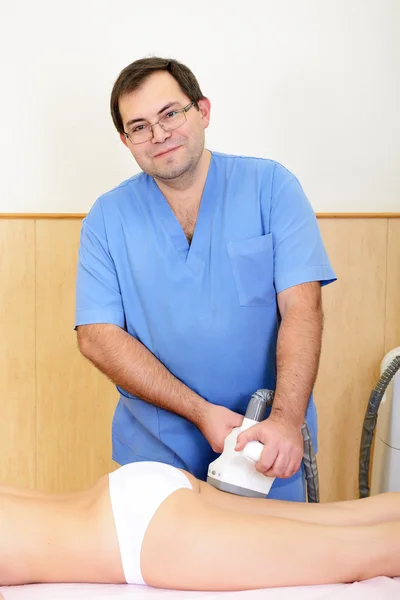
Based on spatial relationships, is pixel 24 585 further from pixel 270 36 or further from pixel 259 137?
pixel 270 36

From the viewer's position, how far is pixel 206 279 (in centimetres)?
176

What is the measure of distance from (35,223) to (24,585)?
141cm

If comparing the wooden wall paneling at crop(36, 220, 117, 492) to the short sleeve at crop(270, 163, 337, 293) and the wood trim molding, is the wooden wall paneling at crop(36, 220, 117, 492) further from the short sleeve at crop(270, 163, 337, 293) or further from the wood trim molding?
the short sleeve at crop(270, 163, 337, 293)

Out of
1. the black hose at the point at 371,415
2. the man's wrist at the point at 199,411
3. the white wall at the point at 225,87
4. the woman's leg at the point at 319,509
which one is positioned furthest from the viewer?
the white wall at the point at 225,87

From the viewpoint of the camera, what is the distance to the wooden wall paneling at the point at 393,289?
268cm

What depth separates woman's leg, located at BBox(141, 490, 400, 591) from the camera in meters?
1.27

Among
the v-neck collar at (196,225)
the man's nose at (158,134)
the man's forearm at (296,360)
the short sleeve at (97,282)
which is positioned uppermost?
the man's nose at (158,134)

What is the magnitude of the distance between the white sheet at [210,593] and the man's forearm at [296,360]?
368 millimetres

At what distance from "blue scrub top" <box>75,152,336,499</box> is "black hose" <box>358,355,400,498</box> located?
18.9 inches

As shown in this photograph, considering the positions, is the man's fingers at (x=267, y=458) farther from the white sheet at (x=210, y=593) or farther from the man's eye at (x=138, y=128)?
the man's eye at (x=138, y=128)

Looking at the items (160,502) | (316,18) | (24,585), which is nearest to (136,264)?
(160,502)

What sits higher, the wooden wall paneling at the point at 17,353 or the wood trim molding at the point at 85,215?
the wood trim molding at the point at 85,215

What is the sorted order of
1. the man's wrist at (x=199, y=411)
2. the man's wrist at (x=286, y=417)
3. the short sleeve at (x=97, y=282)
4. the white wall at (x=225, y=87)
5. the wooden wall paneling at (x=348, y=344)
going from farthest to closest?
1. the wooden wall paneling at (x=348, y=344)
2. the white wall at (x=225, y=87)
3. the short sleeve at (x=97, y=282)
4. the man's wrist at (x=199, y=411)
5. the man's wrist at (x=286, y=417)

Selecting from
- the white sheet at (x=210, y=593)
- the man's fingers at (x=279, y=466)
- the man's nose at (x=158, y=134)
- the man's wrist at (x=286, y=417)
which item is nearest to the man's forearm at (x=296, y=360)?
the man's wrist at (x=286, y=417)
